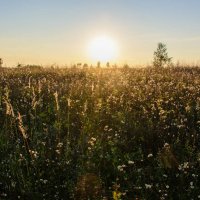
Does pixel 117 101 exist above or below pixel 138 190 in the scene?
above

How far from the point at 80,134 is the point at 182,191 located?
3.20 metres

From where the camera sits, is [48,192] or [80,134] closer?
[48,192]

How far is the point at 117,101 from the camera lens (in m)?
12.2

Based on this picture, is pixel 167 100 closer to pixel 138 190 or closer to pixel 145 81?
pixel 145 81

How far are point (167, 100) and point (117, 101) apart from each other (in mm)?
1383

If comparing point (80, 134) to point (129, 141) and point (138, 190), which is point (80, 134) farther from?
point (138, 190)

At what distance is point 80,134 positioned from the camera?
372 inches

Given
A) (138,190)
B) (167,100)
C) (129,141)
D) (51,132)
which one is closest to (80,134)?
(51,132)

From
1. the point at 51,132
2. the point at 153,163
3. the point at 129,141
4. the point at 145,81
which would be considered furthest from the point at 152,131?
the point at 145,81

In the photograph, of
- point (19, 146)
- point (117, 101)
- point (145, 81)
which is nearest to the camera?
point (19, 146)

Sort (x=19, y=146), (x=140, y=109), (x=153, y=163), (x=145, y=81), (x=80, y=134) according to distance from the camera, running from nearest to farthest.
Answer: (x=153, y=163) → (x=19, y=146) → (x=80, y=134) → (x=140, y=109) → (x=145, y=81)

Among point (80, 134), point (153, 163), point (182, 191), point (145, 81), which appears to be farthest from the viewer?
point (145, 81)

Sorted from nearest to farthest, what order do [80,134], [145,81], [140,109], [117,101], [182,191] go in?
[182,191], [80,134], [140,109], [117,101], [145,81]

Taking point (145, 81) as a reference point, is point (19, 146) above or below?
below
